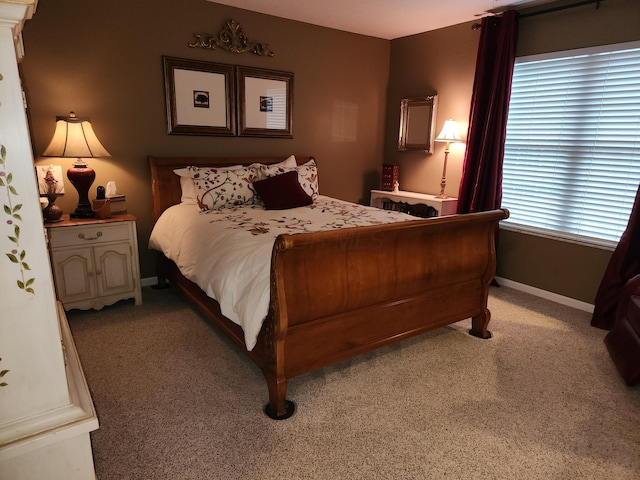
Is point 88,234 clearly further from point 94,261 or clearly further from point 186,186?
point 186,186

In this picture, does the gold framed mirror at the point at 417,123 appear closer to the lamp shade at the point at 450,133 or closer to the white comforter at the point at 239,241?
the lamp shade at the point at 450,133

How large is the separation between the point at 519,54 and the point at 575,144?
0.97 metres

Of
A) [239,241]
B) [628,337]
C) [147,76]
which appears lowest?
[628,337]

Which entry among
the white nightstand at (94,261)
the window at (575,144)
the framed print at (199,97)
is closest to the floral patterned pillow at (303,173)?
the framed print at (199,97)

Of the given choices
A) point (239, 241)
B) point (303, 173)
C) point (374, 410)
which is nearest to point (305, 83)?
point (303, 173)

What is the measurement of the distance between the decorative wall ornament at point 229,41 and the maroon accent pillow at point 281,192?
4.22 feet

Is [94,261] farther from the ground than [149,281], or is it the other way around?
[94,261]

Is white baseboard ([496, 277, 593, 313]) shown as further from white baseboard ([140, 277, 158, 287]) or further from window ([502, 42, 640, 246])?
white baseboard ([140, 277, 158, 287])

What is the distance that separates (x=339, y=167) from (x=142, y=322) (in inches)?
110

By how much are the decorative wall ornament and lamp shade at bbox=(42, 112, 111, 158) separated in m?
1.22

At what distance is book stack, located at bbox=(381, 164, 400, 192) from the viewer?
185 inches

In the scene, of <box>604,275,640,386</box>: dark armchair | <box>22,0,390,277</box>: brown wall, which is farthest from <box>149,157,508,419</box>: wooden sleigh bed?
<box>22,0,390,277</box>: brown wall

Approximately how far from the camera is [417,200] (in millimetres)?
4359

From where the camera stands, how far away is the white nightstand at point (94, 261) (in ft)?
9.43
